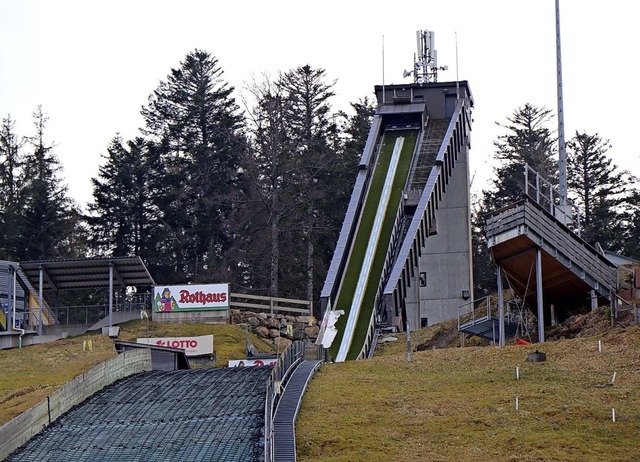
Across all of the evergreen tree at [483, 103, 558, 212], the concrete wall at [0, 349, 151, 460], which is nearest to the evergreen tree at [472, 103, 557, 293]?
the evergreen tree at [483, 103, 558, 212]

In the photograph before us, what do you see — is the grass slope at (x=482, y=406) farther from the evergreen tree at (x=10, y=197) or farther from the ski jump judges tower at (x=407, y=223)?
the evergreen tree at (x=10, y=197)

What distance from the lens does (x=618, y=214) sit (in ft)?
286

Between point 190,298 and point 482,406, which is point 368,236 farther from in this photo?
point 482,406

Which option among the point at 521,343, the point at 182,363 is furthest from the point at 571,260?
the point at 182,363

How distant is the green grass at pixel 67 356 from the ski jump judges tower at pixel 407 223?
18.2ft

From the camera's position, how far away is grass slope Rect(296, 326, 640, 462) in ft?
98.2

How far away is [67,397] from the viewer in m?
36.5

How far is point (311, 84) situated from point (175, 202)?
1335 centimetres

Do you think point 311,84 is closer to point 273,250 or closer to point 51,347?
point 273,250

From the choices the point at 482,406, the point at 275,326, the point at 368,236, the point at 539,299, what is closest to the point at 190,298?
the point at 275,326

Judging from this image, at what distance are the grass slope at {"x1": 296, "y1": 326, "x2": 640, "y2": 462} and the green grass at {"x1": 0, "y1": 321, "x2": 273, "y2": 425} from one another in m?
10.7

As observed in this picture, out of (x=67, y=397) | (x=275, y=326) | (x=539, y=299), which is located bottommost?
(x=67, y=397)

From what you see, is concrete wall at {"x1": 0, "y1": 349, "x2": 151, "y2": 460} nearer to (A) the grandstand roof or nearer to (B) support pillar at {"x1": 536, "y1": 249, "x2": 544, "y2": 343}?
(B) support pillar at {"x1": 536, "y1": 249, "x2": 544, "y2": 343}

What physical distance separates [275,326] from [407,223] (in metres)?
8.74
